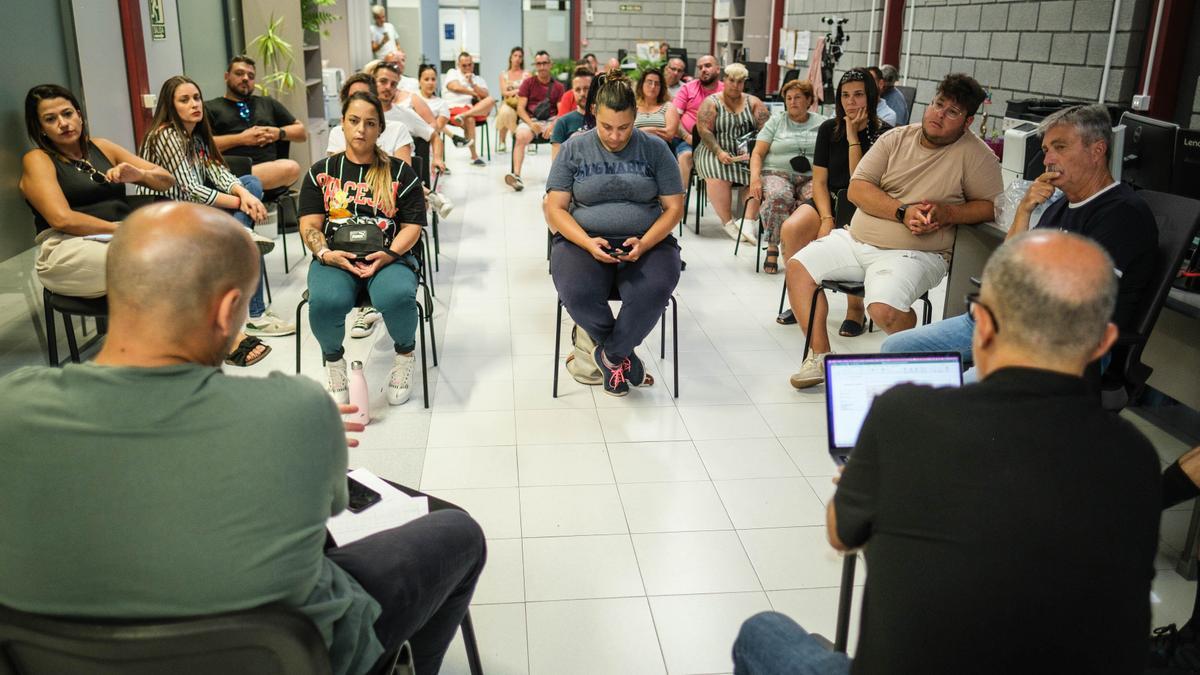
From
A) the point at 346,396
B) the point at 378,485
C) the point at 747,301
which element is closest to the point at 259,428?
the point at 378,485

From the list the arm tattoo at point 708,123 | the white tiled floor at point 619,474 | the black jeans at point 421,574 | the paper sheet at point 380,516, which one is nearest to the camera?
the black jeans at point 421,574

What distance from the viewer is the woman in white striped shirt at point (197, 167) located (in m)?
3.97

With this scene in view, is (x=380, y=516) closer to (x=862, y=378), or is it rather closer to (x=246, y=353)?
(x=862, y=378)

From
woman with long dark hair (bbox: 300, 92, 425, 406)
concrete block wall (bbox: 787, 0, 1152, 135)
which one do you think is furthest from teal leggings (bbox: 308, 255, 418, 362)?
concrete block wall (bbox: 787, 0, 1152, 135)

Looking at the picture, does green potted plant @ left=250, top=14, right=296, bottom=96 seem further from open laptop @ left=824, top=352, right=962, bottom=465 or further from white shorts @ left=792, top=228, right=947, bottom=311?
open laptop @ left=824, top=352, right=962, bottom=465

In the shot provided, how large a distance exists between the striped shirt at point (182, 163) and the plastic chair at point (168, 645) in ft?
10.4

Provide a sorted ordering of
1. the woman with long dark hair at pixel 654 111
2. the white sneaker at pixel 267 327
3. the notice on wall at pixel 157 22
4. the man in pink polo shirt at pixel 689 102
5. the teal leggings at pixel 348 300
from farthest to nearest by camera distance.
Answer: the man in pink polo shirt at pixel 689 102 < the woman with long dark hair at pixel 654 111 < the notice on wall at pixel 157 22 < the white sneaker at pixel 267 327 < the teal leggings at pixel 348 300

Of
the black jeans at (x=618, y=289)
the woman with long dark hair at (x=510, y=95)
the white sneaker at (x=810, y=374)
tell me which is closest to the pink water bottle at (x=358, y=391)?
the black jeans at (x=618, y=289)

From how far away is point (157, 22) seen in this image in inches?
194

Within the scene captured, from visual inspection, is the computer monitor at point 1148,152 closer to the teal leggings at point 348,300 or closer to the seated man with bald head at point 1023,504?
the seated man with bald head at point 1023,504

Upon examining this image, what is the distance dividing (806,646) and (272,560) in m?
0.82

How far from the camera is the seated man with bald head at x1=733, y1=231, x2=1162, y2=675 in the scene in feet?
3.62

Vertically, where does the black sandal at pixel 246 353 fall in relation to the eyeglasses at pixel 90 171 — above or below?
below

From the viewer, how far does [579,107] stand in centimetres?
694
